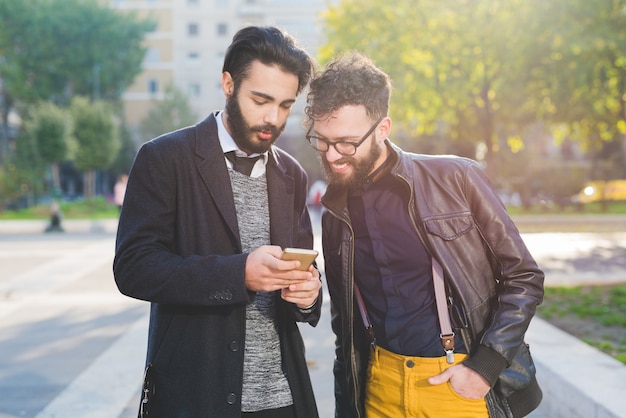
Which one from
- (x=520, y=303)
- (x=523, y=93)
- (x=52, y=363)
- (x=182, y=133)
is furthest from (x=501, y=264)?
(x=523, y=93)

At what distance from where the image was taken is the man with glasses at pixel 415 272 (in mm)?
2480

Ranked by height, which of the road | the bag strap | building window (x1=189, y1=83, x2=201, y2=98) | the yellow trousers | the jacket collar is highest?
A: building window (x1=189, y1=83, x2=201, y2=98)

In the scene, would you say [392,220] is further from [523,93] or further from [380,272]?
[523,93]

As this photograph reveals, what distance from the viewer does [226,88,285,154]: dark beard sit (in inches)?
96.9

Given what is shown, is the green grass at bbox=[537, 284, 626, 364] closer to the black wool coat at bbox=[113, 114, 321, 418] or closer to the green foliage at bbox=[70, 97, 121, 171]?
the black wool coat at bbox=[113, 114, 321, 418]

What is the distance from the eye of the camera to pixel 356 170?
267cm

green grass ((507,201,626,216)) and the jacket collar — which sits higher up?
the jacket collar

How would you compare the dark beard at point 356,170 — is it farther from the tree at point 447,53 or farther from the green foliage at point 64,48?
the green foliage at point 64,48

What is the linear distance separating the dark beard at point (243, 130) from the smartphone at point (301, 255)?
53 cm

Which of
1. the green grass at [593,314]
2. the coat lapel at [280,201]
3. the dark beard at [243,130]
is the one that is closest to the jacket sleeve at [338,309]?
the coat lapel at [280,201]

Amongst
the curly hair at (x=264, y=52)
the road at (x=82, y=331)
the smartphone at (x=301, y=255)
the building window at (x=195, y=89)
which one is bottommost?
the road at (x=82, y=331)

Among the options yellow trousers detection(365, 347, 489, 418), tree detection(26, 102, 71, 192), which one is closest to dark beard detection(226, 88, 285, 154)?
yellow trousers detection(365, 347, 489, 418)

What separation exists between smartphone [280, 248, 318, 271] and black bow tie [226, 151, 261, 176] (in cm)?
54

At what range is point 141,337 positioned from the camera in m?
7.00
